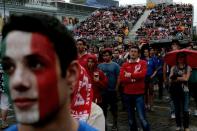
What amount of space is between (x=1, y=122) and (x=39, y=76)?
27.1ft

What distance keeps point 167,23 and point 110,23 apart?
7.19 metres

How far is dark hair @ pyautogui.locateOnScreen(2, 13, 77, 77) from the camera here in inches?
65.4

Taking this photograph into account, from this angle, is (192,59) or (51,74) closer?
(51,74)

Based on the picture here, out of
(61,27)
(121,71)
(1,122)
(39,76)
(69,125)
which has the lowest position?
(1,122)

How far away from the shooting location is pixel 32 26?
1.66m

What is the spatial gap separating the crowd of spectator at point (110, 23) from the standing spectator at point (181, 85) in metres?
34.7

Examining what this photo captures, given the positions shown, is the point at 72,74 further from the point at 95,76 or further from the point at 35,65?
the point at 95,76

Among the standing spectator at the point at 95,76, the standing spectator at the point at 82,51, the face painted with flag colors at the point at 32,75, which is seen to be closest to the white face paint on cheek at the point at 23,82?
the face painted with flag colors at the point at 32,75

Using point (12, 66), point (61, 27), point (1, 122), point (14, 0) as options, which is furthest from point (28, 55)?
point (14, 0)

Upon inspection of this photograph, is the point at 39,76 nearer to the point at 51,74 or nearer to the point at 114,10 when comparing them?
the point at 51,74

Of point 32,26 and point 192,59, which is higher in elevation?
point 32,26

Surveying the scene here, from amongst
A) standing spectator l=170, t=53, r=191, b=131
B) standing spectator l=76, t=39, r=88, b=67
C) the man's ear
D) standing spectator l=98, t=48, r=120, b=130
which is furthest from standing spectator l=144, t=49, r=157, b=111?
the man's ear

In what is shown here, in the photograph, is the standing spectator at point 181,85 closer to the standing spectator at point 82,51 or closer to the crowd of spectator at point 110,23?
the standing spectator at point 82,51

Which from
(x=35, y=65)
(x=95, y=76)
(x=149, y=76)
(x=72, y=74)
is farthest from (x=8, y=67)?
(x=149, y=76)
